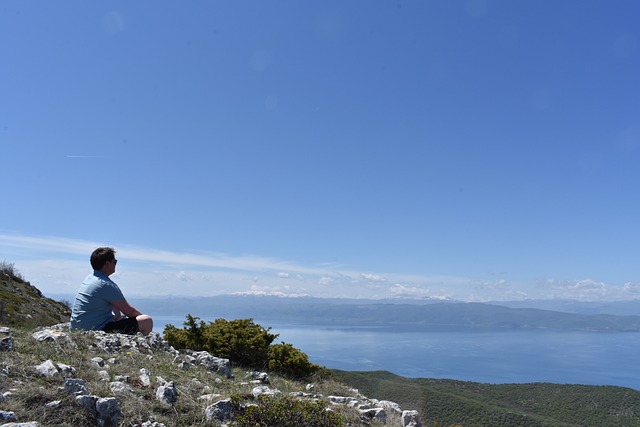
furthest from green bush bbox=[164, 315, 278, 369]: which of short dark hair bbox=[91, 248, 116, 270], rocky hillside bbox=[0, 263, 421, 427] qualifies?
short dark hair bbox=[91, 248, 116, 270]

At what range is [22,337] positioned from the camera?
6680 mm

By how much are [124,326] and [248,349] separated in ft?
10.2

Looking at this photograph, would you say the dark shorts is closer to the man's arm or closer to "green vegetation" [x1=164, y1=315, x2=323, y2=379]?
the man's arm

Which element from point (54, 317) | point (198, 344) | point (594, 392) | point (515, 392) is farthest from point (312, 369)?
point (594, 392)

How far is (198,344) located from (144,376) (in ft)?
15.3

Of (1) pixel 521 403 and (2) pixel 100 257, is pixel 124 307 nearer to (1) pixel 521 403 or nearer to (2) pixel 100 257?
(2) pixel 100 257

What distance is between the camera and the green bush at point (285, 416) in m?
5.16

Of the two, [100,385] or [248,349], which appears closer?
[100,385]

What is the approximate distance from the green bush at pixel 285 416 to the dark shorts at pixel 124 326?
4011 mm

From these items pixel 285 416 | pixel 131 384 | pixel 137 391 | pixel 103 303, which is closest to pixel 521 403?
pixel 285 416

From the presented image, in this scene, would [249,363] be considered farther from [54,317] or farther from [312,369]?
[54,317]

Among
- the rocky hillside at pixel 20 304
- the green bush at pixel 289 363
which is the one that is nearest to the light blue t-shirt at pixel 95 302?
the green bush at pixel 289 363

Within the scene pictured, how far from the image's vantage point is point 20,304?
95.9ft

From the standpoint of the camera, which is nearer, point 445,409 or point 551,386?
point 445,409
